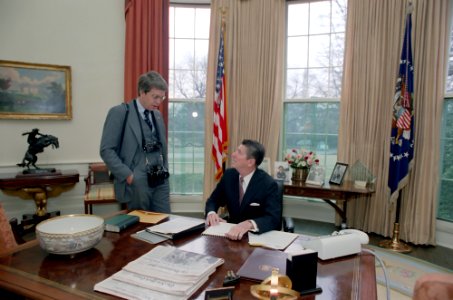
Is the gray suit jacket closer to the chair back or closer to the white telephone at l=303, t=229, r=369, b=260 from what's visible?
the chair back

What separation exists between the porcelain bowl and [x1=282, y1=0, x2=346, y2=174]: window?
336 centimetres

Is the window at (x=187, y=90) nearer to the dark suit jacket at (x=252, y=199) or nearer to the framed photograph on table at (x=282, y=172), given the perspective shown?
the framed photograph on table at (x=282, y=172)

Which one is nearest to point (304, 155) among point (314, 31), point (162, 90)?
point (314, 31)

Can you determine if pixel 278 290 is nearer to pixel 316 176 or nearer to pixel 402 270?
pixel 402 270

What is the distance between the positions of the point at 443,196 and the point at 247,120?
8.03 feet

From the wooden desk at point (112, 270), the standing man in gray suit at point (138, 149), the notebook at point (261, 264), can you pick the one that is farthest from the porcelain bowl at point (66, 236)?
the standing man in gray suit at point (138, 149)

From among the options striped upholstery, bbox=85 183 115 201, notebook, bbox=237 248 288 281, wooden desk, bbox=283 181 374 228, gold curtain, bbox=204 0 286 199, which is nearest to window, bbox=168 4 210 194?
gold curtain, bbox=204 0 286 199

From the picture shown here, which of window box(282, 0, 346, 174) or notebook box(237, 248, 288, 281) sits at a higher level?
window box(282, 0, 346, 174)

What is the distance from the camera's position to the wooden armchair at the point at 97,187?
362 cm

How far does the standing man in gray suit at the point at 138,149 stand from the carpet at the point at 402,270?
1.75m

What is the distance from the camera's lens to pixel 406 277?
2.71 meters

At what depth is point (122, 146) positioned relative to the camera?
91.2 inches

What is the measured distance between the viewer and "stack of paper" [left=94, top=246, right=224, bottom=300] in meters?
1.03

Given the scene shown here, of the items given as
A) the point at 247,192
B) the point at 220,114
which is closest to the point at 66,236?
the point at 247,192
